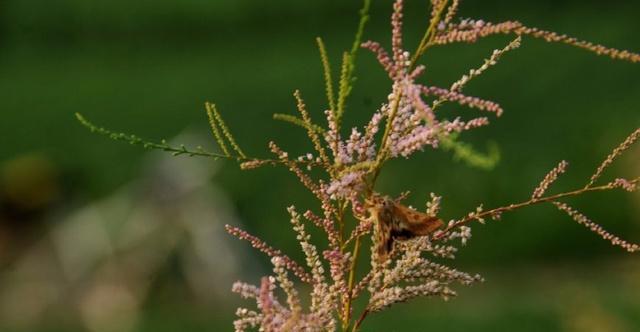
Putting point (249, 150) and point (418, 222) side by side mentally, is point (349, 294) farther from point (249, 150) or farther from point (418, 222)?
point (249, 150)

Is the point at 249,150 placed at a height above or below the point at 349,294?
above

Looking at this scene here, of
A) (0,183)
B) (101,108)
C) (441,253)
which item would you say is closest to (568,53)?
(101,108)

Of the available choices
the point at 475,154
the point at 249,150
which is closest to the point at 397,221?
the point at 475,154

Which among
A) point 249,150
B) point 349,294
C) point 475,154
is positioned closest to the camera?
point 475,154

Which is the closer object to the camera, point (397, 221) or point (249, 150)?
point (397, 221)

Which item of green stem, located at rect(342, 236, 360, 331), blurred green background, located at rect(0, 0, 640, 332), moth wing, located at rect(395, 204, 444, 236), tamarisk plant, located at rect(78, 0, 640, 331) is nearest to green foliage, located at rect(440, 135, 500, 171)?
tamarisk plant, located at rect(78, 0, 640, 331)

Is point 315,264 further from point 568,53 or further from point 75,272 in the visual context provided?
point 568,53

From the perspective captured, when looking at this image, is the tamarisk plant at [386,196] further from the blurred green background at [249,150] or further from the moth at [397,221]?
the blurred green background at [249,150]
